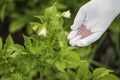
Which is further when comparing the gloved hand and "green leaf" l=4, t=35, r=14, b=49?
"green leaf" l=4, t=35, r=14, b=49

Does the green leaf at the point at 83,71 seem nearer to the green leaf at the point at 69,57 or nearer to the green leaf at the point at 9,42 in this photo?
the green leaf at the point at 69,57

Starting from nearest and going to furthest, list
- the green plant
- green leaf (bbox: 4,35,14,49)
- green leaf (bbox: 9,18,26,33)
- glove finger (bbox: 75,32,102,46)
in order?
glove finger (bbox: 75,32,102,46) < the green plant < green leaf (bbox: 4,35,14,49) < green leaf (bbox: 9,18,26,33)

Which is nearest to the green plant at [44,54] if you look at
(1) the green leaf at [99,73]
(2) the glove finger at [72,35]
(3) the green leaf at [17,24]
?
(1) the green leaf at [99,73]

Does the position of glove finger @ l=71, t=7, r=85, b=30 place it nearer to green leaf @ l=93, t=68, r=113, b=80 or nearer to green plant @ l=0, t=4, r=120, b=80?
green plant @ l=0, t=4, r=120, b=80

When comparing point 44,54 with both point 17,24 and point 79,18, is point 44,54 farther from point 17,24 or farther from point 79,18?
point 17,24

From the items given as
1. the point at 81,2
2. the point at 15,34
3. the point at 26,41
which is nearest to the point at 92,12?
the point at 26,41

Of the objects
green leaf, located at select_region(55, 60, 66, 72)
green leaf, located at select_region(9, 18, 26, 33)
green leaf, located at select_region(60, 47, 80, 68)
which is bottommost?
green leaf, located at select_region(9, 18, 26, 33)

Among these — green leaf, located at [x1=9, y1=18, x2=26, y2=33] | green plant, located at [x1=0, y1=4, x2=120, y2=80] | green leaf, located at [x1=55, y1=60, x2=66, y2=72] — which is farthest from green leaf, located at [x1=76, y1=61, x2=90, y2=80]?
green leaf, located at [x1=9, y1=18, x2=26, y2=33]
